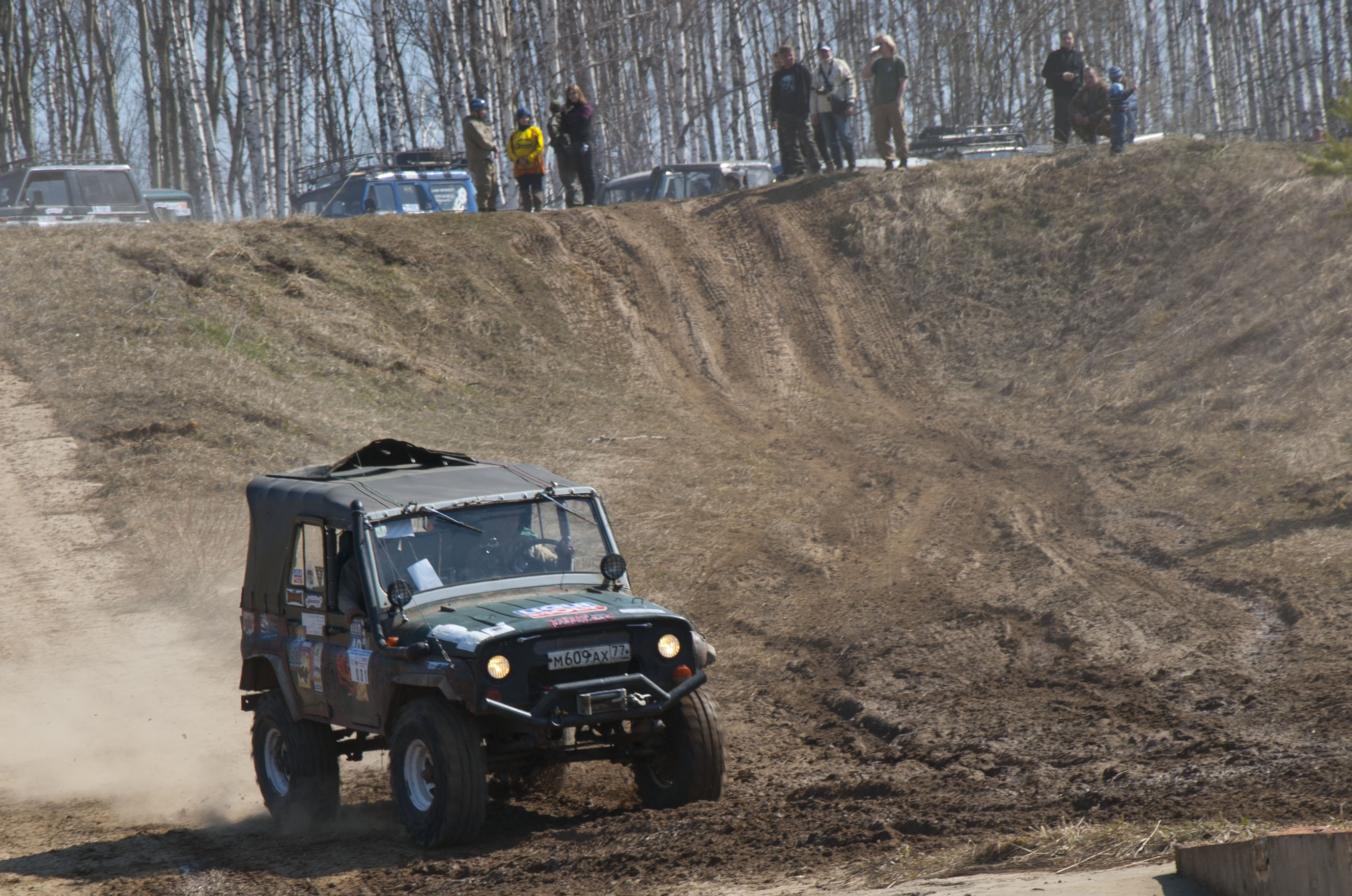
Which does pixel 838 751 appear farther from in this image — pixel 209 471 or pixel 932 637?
pixel 209 471

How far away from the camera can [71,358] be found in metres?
18.0

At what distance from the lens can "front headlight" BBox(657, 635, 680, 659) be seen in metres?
6.69

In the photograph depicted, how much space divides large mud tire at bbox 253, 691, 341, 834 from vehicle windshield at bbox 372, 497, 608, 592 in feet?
4.64

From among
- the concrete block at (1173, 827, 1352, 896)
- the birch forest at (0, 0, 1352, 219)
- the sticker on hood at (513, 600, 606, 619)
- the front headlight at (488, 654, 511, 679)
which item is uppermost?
the birch forest at (0, 0, 1352, 219)

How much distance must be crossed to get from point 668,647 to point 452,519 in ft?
4.74

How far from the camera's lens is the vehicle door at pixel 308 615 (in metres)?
7.35

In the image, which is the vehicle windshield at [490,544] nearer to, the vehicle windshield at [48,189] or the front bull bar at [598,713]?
the front bull bar at [598,713]

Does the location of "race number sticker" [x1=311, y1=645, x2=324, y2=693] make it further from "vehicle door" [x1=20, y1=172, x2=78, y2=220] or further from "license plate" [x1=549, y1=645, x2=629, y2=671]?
"vehicle door" [x1=20, y1=172, x2=78, y2=220]

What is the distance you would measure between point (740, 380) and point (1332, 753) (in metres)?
13.2

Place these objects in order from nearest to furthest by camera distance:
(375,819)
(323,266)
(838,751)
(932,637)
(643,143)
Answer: (375,819) → (838,751) → (932,637) → (323,266) → (643,143)

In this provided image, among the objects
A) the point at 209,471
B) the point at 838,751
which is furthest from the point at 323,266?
the point at 838,751

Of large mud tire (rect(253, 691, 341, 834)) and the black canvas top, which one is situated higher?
the black canvas top

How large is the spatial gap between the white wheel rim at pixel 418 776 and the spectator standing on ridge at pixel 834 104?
16.0m

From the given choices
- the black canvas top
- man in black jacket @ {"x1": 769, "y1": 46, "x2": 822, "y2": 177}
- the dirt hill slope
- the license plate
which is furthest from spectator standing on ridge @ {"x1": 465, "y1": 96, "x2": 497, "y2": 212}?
the license plate
